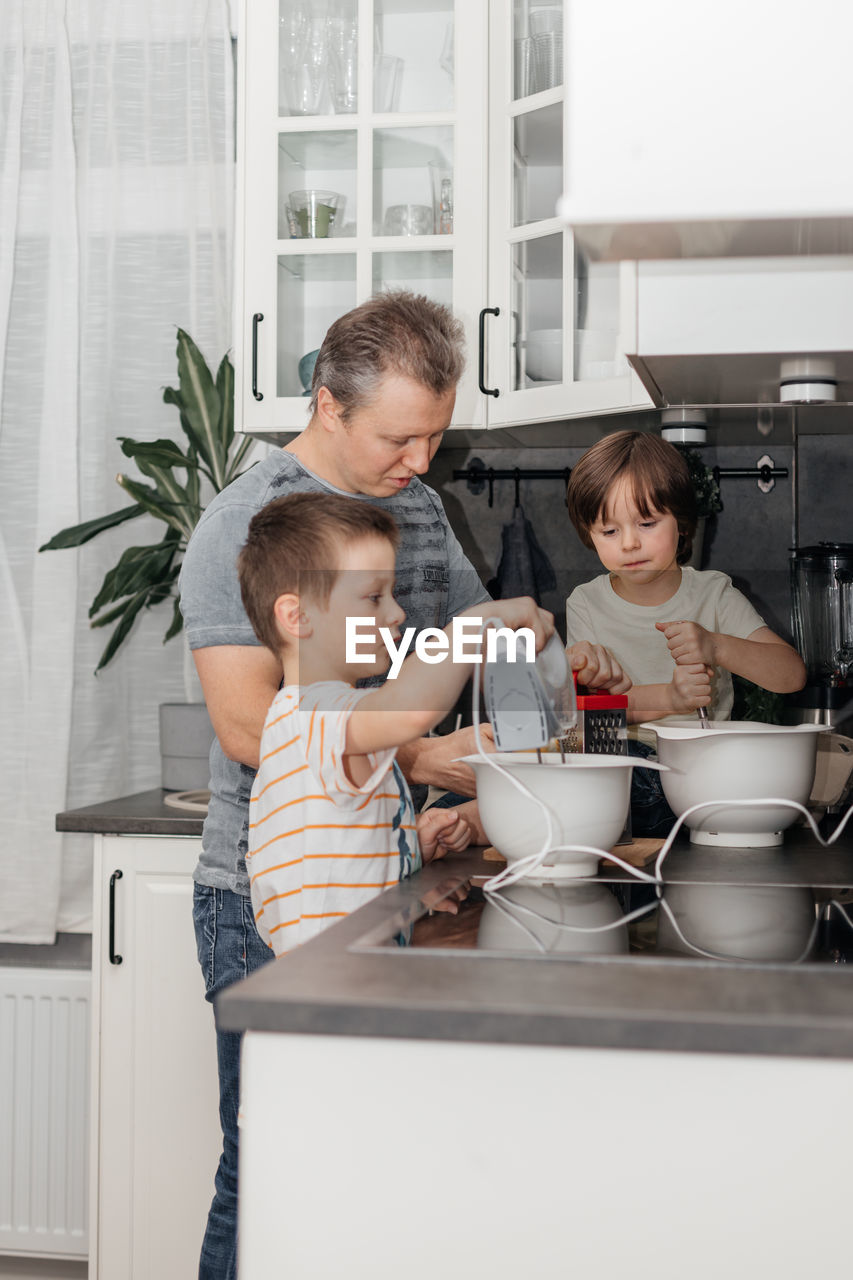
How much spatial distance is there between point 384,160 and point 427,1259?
1820 millimetres

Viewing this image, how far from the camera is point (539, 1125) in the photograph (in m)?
0.74

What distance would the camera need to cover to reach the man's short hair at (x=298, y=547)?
1215 millimetres

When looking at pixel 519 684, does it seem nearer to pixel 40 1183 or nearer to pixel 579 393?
pixel 579 393

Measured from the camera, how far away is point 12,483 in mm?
2488

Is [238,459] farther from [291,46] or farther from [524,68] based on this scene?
[524,68]

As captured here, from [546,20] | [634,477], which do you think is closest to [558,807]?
[634,477]

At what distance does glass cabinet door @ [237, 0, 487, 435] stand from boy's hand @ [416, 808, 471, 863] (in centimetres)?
100

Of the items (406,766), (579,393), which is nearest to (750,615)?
(579,393)

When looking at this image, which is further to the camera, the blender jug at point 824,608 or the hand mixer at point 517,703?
the blender jug at point 824,608

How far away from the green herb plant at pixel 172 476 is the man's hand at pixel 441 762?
0.99 metres

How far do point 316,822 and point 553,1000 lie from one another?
0.45 meters

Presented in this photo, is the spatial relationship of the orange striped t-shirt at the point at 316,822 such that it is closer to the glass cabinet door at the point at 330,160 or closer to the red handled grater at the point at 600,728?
the red handled grater at the point at 600,728

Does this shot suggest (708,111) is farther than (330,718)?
No

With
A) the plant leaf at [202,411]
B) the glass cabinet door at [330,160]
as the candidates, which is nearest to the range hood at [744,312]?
the glass cabinet door at [330,160]
